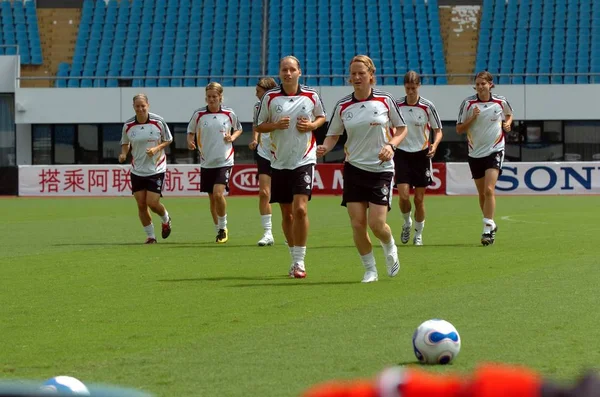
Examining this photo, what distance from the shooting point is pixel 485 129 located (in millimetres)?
16750

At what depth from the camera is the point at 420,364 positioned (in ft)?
21.2

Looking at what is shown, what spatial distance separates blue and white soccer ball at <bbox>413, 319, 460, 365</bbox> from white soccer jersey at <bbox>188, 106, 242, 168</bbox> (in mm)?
12133

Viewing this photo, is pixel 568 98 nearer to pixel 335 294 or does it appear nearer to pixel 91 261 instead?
pixel 91 261

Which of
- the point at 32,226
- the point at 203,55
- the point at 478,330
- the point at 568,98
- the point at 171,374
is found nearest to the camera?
the point at 171,374

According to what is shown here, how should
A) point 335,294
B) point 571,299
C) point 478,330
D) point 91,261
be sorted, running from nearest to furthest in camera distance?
1. point 478,330
2. point 571,299
3. point 335,294
4. point 91,261

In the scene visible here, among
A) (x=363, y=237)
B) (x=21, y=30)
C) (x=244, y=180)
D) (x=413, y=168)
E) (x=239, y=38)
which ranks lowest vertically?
(x=244, y=180)

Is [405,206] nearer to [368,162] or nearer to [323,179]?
[368,162]

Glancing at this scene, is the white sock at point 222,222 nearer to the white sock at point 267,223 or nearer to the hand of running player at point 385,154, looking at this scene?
the white sock at point 267,223

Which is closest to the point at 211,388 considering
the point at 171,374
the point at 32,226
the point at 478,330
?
the point at 171,374

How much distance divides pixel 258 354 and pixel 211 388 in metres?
1.15

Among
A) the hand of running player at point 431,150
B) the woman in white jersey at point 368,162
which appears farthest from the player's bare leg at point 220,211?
the woman in white jersey at point 368,162

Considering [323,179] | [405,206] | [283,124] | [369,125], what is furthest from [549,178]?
[369,125]

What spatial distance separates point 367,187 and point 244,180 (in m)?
26.9

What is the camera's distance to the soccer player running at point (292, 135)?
1218 centimetres
